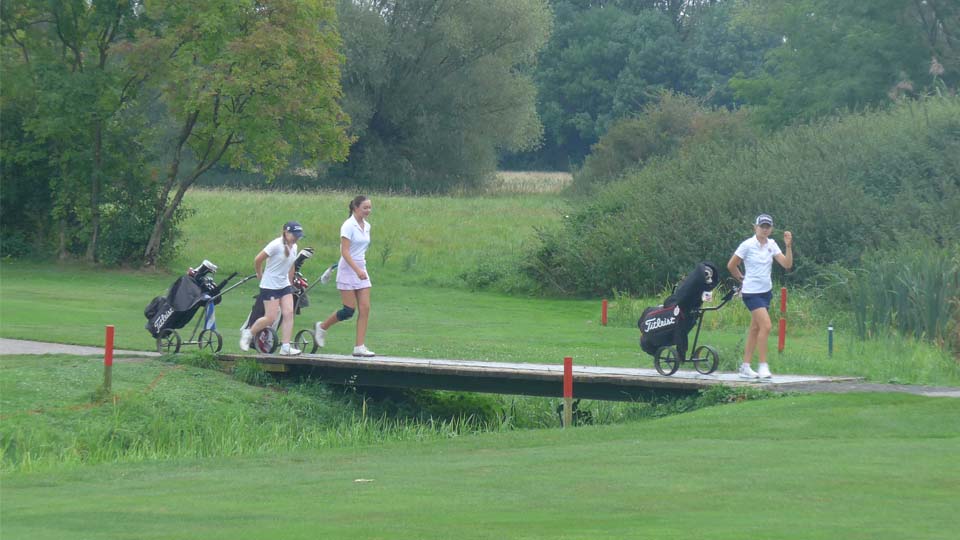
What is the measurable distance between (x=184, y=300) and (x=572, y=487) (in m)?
10.3

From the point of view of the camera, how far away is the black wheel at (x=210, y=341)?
63.8ft

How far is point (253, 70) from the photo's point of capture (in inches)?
1407

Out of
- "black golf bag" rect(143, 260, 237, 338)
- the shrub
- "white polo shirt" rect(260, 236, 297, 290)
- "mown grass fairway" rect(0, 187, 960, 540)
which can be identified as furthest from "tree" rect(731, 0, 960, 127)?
"white polo shirt" rect(260, 236, 297, 290)

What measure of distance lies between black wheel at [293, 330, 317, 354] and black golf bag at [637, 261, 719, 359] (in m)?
4.80

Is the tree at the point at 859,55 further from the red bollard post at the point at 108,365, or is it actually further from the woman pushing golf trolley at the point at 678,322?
the red bollard post at the point at 108,365

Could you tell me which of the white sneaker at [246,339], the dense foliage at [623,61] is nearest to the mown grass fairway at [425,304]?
the white sneaker at [246,339]

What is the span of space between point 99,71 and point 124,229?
459 cm

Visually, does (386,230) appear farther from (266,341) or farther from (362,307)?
(362,307)

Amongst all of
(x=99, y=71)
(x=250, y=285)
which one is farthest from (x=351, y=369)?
(x=99, y=71)

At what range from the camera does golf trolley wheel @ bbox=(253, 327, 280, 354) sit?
61.5 ft

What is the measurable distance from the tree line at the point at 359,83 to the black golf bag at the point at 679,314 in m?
21.1

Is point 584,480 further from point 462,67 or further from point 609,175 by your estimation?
point 462,67

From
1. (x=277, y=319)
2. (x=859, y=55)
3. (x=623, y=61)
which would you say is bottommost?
(x=277, y=319)

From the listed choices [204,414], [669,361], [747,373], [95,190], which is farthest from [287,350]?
[95,190]
